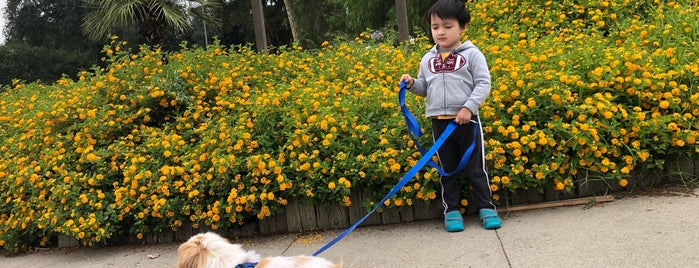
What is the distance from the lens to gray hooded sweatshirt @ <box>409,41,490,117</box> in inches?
121

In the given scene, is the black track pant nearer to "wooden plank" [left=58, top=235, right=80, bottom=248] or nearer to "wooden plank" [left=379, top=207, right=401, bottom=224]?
"wooden plank" [left=379, top=207, right=401, bottom=224]

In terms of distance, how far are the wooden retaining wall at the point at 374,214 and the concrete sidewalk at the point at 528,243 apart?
73 mm

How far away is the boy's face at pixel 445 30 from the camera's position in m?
3.10

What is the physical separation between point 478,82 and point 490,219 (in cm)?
88

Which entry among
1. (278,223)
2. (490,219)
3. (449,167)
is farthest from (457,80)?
(278,223)

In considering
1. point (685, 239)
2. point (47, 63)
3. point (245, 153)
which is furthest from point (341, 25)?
point (47, 63)

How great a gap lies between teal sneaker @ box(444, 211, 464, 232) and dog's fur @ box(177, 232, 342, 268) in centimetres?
141

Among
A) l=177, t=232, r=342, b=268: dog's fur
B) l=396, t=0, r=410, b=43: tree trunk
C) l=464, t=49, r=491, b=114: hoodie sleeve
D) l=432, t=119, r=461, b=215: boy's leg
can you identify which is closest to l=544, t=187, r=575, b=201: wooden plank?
l=432, t=119, r=461, b=215: boy's leg

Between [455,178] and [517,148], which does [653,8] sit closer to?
[517,148]

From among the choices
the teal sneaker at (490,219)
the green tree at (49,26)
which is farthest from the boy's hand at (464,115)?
the green tree at (49,26)

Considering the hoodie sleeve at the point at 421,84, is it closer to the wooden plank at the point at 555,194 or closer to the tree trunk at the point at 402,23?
the wooden plank at the point at 555,194

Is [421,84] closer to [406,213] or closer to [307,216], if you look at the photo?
[406,213]

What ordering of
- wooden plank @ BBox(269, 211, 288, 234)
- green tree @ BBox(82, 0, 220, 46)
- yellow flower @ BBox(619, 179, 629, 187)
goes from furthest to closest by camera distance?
green tree @ BBox(82, 0, 220, 46) → wooden plank @ BBox(269, 211, 288, 234) → yellow flower @ BBox(619, 179, 629, 187)

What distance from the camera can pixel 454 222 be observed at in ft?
10.8
